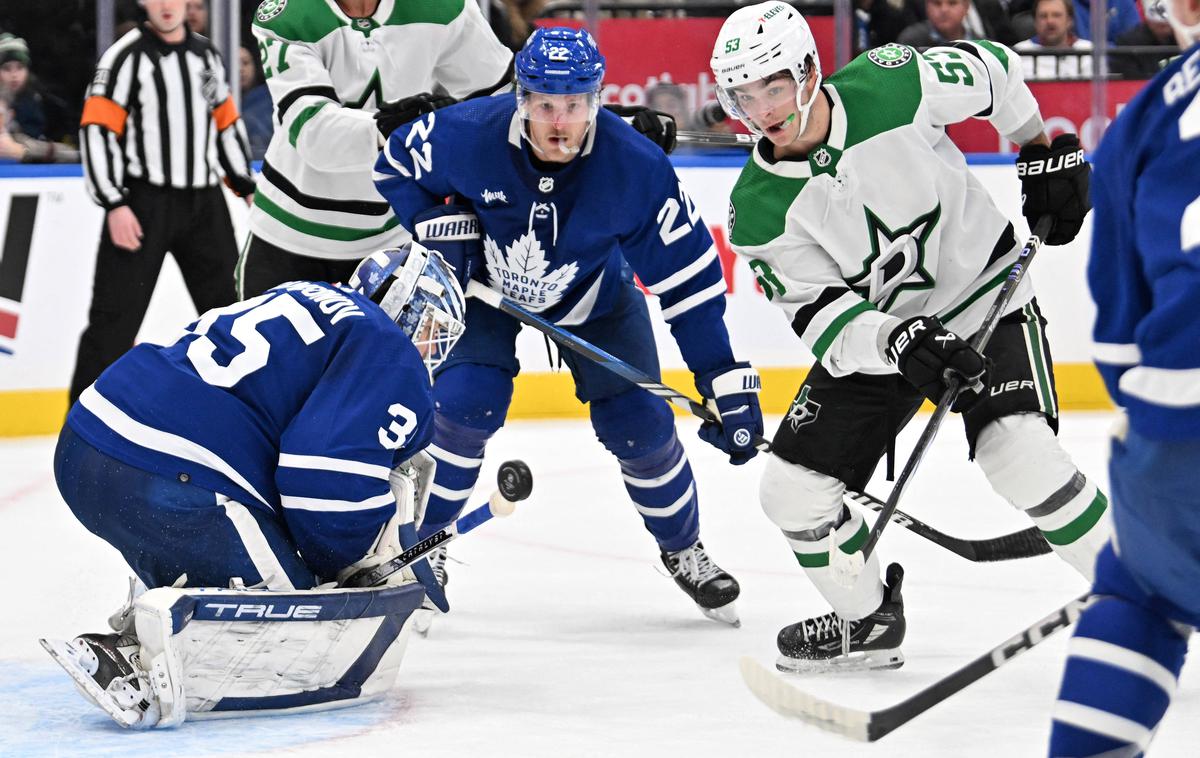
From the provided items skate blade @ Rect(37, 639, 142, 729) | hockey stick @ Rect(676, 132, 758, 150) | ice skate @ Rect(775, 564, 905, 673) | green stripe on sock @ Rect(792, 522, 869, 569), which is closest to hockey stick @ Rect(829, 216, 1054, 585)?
green stripe on sock @ Rect(792, 522, 869, 569)

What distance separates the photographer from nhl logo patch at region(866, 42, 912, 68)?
2.66 meters

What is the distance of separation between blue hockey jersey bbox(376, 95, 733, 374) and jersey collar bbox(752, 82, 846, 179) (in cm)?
27

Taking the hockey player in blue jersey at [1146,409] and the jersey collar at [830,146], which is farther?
the jersey collar at [830,146]

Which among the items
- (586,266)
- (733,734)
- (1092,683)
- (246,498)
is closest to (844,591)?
(733,734)

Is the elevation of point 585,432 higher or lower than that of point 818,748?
lower

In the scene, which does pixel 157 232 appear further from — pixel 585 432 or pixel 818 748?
pixel 818 748

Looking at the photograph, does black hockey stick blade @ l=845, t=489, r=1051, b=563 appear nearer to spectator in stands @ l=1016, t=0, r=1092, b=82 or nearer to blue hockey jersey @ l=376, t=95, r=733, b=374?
blue hockey jersey @ l=376, t=95, r=733, b=374

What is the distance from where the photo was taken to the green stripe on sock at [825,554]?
2668 mm

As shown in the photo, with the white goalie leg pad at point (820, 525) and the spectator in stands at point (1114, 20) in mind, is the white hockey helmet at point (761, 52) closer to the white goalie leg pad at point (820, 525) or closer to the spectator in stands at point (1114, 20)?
the white goalie leg pad at point (820, 525)

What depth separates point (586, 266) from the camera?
2.92 metres

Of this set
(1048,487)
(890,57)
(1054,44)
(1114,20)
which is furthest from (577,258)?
(1114,20)

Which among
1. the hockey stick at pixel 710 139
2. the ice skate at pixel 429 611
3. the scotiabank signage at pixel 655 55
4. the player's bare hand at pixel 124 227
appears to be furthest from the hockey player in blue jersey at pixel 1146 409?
the scotiabank signage at pixel 655 55

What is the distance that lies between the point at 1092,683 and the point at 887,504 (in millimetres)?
1228

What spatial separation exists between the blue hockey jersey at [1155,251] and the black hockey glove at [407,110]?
183 centimetres
